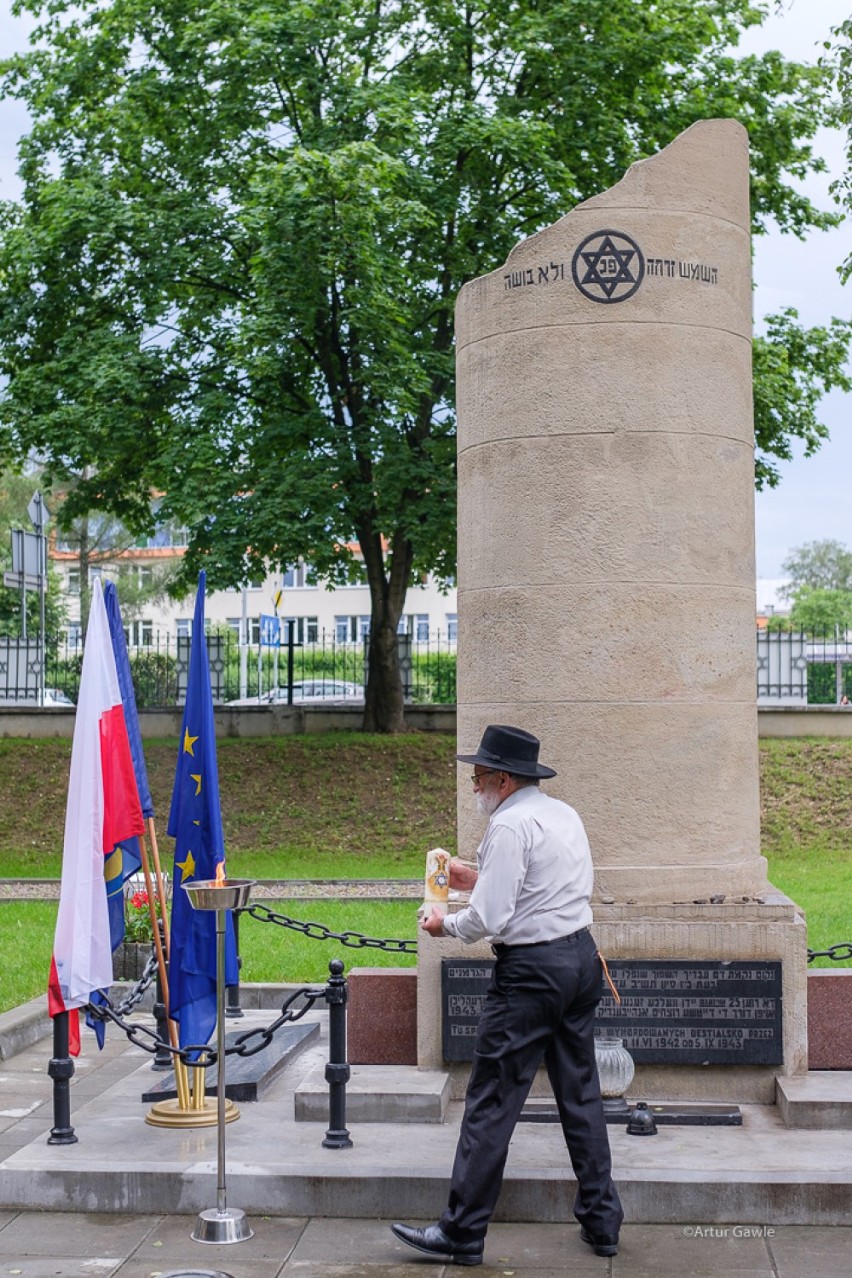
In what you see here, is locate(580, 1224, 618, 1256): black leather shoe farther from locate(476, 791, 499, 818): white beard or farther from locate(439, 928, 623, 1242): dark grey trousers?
locate(476, 791, 499, 818): white beard

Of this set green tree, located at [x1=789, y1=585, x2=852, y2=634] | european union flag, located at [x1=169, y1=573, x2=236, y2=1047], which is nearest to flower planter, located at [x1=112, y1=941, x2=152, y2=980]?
european union flag, located at [x1=169, y1=573, x2=236, y2=1047]

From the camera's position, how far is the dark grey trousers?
635 cm

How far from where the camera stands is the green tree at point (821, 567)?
340 ft

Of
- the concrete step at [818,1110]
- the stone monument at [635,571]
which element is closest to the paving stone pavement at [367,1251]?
the concrete step at [818,1110]

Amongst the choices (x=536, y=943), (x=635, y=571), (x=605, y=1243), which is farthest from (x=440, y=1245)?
(x=635, y=571)

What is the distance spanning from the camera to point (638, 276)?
891 cm

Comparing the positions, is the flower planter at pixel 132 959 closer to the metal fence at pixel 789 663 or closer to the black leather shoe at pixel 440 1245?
the black leather shoe at pixel 440 1245

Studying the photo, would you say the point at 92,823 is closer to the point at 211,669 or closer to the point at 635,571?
the point at 635,571

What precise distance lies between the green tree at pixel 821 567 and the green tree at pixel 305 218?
80.9m

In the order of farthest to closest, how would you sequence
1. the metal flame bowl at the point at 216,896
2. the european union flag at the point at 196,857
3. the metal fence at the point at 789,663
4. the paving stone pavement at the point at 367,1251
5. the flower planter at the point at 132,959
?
the metal fence at the point at 789,663 → the flower planter at the point at 132,959 → the european union flag at the point at 196,857 → the metal flame bowl at the point at 216,896 → the paving stone pavement at the point at 367,1251

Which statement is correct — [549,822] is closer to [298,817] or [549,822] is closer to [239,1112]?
[239,1112]

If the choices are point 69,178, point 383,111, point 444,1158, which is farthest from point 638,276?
point 69,178

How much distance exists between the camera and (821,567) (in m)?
104

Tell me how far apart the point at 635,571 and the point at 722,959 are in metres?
2.21
